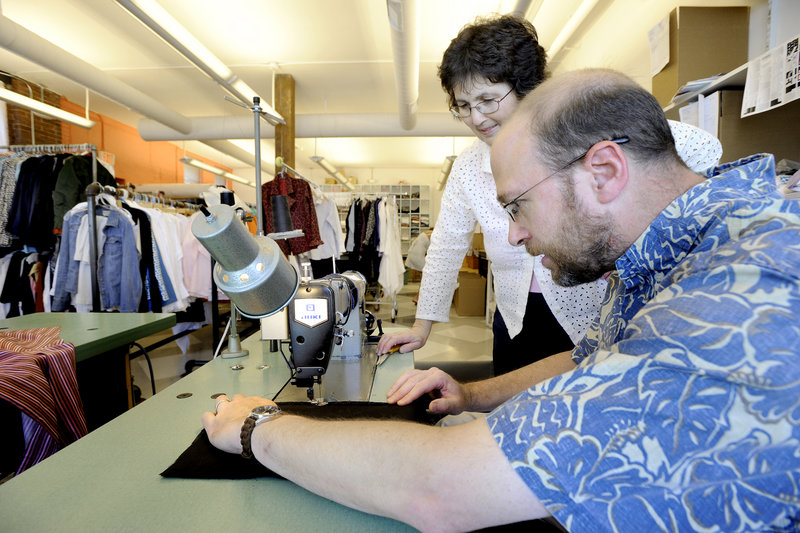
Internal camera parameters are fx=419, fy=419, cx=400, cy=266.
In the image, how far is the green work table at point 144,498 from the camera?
1.85ft

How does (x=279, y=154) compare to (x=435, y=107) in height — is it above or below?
below

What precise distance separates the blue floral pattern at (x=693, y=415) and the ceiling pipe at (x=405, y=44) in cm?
283

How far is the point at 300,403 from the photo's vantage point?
0.90 meters

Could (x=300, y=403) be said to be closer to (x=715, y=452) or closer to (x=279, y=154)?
(x=715, y=452)

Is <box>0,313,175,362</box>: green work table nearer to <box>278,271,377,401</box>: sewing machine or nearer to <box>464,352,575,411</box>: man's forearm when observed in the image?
<box>278,271,377,401</box>: sewing machine

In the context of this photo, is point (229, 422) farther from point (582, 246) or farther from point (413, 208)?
point (413, 208)

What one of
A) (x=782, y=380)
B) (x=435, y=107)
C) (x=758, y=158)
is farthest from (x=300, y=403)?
(x=435, y=107)

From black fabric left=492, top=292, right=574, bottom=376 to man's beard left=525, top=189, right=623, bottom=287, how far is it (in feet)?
2.04

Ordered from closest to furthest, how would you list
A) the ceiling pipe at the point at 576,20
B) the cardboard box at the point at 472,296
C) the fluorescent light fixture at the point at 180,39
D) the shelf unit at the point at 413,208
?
the fluorescent light fixture at the point at 180,39, the ceiling pipe at the point at 576,20, the cardboard box at the point at 472,296, the shelf unit at the point at 413,208

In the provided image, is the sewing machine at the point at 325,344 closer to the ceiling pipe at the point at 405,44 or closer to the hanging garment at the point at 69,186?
the ceiling pipe at the point at 405,44

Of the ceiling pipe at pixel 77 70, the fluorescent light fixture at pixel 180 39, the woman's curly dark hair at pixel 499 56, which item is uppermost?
the ceiling pipe at pixel 77 70

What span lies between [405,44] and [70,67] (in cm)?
312

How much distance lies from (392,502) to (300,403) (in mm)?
437

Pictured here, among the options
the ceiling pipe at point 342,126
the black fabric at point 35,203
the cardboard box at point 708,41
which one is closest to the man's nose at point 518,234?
the cardboard box at point 708,41
